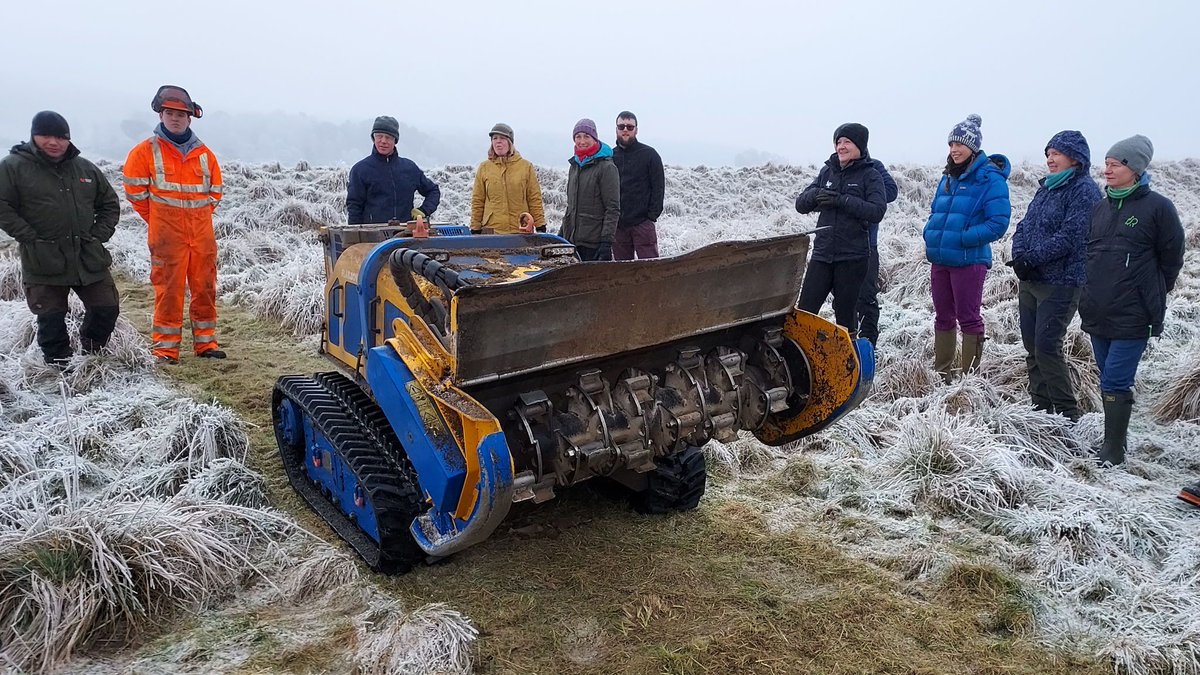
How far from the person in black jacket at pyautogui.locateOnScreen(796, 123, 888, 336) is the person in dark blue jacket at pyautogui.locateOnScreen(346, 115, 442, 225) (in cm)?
317

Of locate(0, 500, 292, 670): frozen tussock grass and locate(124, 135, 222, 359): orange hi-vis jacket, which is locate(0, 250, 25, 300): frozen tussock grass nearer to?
locate(124, 135, 222, 359): orange hi-vis jacket

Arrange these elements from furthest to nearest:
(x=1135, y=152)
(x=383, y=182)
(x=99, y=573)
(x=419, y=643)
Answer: (x=383, y=182)
(x=1135, y=152)
(x=99, y=573)
(x=419, y=643)

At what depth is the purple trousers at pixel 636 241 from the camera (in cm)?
712

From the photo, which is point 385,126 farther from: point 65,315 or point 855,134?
point 855,134

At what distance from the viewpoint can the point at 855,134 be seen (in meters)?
5.50

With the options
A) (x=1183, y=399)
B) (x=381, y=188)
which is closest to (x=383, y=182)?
(x=381, y=188)

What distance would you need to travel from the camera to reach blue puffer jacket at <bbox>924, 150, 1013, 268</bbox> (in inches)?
215

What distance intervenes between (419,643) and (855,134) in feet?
14.5

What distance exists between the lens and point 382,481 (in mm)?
3412

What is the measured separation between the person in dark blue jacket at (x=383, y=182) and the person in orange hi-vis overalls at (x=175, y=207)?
1097mm

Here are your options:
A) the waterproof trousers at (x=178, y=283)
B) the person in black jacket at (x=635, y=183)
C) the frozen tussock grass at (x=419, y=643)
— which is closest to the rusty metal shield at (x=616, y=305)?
the frozen tussock grass at (x=419, y=643)

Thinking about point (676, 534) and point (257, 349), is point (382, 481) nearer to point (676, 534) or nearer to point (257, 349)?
point (676, 534)

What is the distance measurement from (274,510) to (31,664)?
1.30 m

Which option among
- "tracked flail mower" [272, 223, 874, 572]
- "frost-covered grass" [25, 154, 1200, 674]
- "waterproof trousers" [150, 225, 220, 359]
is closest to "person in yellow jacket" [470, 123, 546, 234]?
"tracked flail mower" [272, 223, 874, 572]
